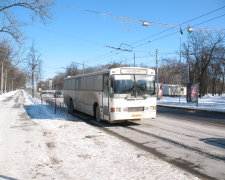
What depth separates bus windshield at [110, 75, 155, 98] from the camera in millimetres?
10859


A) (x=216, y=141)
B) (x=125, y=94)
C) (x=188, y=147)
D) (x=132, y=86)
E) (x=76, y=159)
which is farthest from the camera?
(x=132, y=86)

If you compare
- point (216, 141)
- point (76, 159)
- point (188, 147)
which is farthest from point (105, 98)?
point (76, 159)

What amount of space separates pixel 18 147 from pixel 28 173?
7.55ft

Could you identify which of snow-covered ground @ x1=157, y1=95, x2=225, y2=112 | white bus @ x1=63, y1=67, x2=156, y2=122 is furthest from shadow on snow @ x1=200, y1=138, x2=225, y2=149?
snow-covered ground @ x1=157, y1=95, x2=225, y2=112

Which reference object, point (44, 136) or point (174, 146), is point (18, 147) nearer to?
point (44, 136)

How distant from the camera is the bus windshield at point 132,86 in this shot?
35.6ft

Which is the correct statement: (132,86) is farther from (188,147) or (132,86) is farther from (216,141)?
(188,147)

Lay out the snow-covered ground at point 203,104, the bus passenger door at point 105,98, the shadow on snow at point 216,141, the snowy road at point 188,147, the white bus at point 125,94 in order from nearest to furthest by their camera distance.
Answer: the snowy road at point 188,147
the shadow on snow at point 216,141
the white bus at point 125,94
the bus passenger door at point 105,98
the snow-covered ground at point 203,104

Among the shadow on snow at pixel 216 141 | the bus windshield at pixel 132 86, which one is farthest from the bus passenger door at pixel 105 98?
the shadow on snow at pixel 216 141

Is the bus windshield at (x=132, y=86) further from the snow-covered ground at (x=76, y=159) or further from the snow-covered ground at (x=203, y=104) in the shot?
the snow-covered ground at (x=203, y=104)

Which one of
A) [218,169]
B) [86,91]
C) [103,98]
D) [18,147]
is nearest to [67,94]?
[86,91]

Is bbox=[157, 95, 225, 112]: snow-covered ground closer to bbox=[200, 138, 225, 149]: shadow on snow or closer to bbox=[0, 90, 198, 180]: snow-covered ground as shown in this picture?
bbox=[200, 138, 225, 149]: shadow on snow

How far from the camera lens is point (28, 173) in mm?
4934

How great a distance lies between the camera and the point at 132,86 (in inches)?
438
